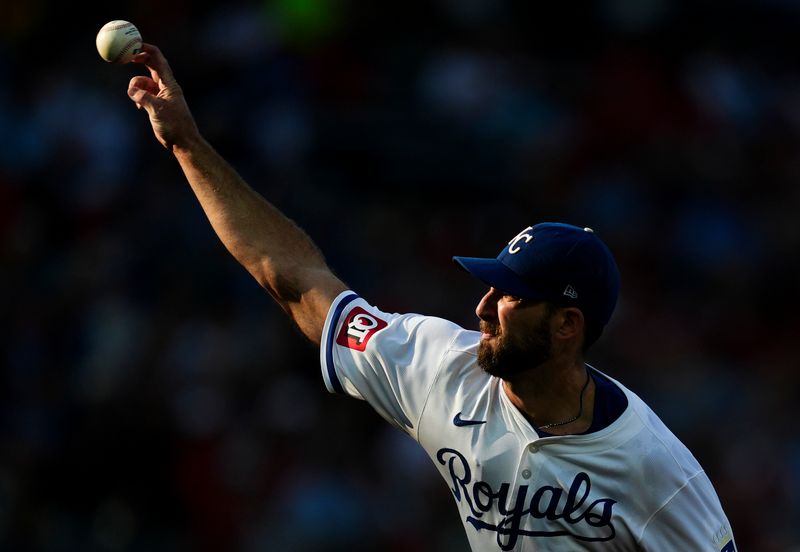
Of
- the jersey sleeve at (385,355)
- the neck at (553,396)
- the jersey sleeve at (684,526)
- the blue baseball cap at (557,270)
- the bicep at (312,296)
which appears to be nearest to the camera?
the jersey sleeve at (684,526)

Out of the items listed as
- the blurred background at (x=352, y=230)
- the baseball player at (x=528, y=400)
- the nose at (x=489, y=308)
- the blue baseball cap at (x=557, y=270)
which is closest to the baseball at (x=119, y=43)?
the baseball player at (x=528, y=400)

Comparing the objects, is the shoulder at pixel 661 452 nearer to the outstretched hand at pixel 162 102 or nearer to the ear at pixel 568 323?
the ear at pixel 568 323

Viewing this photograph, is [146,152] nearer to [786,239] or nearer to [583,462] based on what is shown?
[786,239]

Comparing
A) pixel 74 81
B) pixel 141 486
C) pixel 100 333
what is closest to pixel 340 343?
pixel 141 486

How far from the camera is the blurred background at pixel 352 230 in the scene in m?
8.91

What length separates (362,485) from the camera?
29.7ft

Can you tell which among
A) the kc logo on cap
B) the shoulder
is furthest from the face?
the shoulder

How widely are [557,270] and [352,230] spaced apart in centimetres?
606

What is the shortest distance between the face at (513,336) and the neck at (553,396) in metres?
0.09

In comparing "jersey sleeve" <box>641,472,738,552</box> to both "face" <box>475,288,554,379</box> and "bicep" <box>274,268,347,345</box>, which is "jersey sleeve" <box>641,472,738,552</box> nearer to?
"face" <box>475,288,554,379</box>

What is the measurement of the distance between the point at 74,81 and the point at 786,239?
6001 millimetres

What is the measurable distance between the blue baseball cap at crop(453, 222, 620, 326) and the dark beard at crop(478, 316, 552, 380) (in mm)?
126

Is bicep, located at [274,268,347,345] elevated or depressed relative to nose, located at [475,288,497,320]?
elevated

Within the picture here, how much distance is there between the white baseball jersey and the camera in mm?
4152
